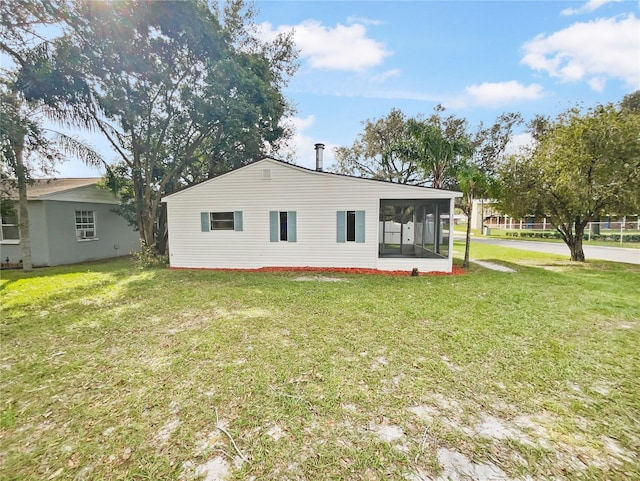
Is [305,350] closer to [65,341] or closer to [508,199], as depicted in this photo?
[65,341]

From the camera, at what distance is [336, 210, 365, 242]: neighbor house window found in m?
10.5

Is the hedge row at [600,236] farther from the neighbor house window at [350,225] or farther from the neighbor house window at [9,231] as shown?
the neighbor house window at [9,231]

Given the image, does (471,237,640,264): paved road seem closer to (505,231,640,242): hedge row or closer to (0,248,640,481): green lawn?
(505,231,640,242): hedge row

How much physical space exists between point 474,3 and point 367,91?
8137mm

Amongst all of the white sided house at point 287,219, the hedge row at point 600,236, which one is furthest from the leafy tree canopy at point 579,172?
the hedge row at point 600,236

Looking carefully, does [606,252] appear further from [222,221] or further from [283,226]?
[222,221]

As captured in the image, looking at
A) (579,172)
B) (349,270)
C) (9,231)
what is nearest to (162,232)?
(9,231)

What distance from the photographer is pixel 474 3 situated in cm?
864

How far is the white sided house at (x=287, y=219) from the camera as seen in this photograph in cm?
1038

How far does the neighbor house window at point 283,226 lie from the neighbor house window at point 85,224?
395 inches

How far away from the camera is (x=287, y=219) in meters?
10.9

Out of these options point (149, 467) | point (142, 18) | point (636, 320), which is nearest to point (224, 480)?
point (149, 467)

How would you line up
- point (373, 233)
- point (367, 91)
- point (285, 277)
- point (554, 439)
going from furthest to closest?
point (367, 91), point (373, 233), point (285, 277), point (554, 439)

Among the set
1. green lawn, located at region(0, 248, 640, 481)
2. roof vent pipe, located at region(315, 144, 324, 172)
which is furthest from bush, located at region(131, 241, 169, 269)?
roof vent pipe, located at region(315, 144, 324, 172)
